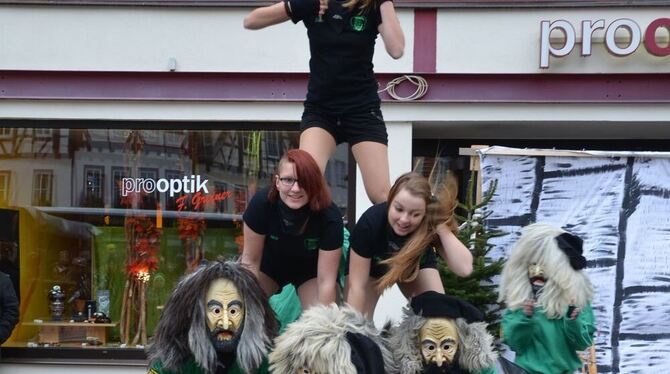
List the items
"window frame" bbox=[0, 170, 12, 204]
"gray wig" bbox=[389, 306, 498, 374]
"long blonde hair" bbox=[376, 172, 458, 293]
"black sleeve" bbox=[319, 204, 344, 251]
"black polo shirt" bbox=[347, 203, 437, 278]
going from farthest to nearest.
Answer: "window frame" bbox=[0, 170, 12, 204]
"black sleeve" bbox=[319, 204, 344, 251]
"black polo shirt" bbox=[347, 203, 437, 278]
"long blonde hair" bbox=[376, 172, 458, 293]
"gray wig" bbox=[389, 306, 498, 374]

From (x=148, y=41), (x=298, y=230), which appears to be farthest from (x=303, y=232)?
(x=148, y=41)

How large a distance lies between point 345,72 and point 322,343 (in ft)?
4.66

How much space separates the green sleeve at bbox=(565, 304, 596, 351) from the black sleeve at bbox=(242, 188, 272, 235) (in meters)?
1.52

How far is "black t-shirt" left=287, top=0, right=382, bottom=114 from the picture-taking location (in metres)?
4.17

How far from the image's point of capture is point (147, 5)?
26.2 ft

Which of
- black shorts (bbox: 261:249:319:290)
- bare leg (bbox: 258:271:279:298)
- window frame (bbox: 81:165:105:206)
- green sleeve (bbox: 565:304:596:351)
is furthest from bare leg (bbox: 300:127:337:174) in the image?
window frame (bbox: 81:165:105:206)

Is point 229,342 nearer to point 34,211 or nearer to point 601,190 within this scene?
point 601,190

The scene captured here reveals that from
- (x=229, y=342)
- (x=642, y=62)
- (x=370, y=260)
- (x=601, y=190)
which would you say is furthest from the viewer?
Answer: (x=642, y=62)

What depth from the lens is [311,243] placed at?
4043 mm

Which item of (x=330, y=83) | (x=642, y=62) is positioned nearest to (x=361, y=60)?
(x=330, y=83)

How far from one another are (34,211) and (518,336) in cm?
547

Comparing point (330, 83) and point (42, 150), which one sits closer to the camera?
point (330, 83)

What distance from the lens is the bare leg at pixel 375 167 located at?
4.36 meters

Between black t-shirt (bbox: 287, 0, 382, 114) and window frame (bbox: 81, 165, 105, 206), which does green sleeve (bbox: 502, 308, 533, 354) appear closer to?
black t-shirt (bbox: 287, 0, 382, 114)
